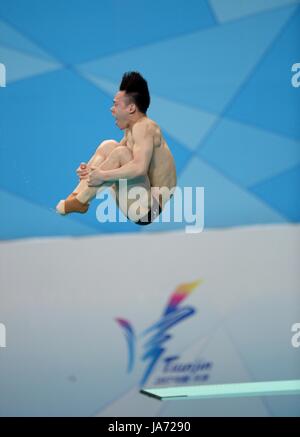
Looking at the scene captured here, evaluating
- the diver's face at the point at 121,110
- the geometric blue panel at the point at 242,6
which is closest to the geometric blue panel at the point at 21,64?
the diver's face at the point at 121,110

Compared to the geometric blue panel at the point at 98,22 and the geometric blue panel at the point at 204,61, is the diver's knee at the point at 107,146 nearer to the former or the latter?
the geometric blue panel at the point at 204,61

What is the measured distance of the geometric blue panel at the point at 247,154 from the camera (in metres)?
4.60

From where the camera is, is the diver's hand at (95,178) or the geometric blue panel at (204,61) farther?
the geometric blue panel at (204,61)

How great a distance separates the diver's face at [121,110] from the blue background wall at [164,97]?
0.23ft

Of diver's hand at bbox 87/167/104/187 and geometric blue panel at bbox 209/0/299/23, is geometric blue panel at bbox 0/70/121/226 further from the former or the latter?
geometric blue panel at bbox 209/0/299/23

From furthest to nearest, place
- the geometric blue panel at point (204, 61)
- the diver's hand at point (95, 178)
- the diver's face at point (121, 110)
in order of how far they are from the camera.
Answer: the geometric blue panel at point (204, 61), the diver's face at point (121, 110), the diver's hand at point (95, 178)

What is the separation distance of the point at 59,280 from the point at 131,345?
0.58 meters

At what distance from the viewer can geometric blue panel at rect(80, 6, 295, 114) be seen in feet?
15.0

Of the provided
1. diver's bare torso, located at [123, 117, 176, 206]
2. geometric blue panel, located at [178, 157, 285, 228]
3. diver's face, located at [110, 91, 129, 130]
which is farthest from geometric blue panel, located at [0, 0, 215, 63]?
geometric blue panel, located at [178, 157, 285, 228]

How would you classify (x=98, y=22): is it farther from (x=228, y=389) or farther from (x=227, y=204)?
(x=228, y=389)

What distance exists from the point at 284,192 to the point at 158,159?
79 centimetres

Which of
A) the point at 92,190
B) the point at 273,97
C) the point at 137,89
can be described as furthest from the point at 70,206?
the point at 273,97

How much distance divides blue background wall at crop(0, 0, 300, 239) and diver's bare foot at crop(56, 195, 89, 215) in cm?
4

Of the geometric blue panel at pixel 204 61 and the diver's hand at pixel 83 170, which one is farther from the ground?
the geometric blue panel at pixel 204 61
